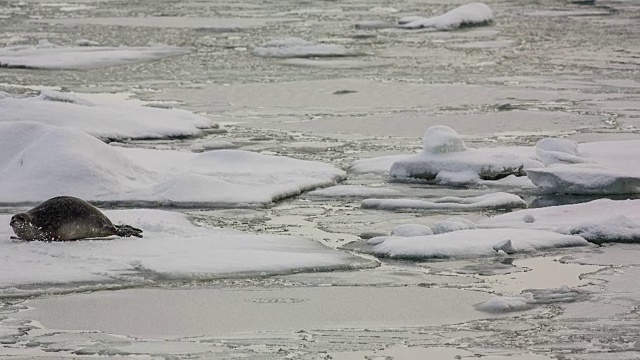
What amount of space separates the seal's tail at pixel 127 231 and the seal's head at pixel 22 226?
1.51 ft

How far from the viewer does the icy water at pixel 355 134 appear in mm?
5531

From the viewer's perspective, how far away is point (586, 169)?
30.3ft

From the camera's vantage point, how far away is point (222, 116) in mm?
13203

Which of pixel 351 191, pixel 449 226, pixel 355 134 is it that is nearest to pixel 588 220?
pixel 449 226

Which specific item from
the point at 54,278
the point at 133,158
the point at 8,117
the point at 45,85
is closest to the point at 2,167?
the point at 133,158

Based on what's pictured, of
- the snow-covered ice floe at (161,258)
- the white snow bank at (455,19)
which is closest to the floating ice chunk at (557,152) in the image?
the snow-covered ice floe at (161,258)

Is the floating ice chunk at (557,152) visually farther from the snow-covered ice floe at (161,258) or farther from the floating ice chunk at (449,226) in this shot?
the snow-covered ice floe at (161,258)

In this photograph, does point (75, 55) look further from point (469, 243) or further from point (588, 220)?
point (469, 243)

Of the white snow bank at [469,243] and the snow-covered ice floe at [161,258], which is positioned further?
the white snow bank at [469,243]

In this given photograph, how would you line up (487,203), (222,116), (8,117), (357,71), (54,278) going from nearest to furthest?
(54,278) → (487,203) → (8,117) → (222,116) → (357,71)

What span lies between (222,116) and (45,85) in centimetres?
304

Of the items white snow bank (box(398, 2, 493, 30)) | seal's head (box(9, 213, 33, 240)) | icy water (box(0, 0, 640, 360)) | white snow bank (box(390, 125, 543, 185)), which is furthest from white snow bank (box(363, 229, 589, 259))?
white snow bank (box(398, 2, 493, 30))

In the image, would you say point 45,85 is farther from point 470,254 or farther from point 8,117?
point 470,254

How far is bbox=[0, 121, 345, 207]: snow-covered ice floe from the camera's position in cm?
873
